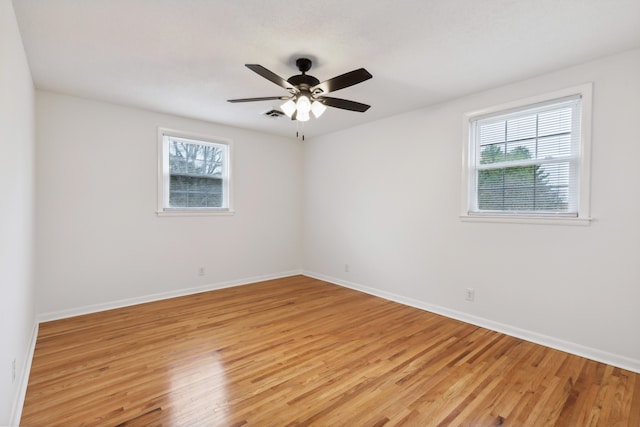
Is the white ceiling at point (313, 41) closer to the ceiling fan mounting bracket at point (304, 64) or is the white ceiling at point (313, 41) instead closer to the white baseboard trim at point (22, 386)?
the ceiling fan mounting bracket at point (304, 64)

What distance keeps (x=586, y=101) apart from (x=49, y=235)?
551 cm

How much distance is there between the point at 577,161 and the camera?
279cm

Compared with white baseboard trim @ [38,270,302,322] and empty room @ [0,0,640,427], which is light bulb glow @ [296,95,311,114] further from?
white baseboard trim @ [38,270,302,322]

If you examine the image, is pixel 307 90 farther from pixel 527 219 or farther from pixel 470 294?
pixel 470 294

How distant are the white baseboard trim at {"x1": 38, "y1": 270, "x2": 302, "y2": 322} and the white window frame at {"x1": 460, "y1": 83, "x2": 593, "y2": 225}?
337cm

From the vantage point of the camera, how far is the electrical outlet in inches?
136

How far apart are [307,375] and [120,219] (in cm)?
309

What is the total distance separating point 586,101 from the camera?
2.69 meters

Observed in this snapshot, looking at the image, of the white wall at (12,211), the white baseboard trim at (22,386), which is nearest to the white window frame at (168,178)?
the white wall at (12,211)

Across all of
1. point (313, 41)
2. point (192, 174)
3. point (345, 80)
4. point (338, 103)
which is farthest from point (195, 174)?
point (345, 80)

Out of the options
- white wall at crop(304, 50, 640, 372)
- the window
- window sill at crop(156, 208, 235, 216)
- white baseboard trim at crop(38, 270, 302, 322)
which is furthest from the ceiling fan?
white baseboard trim at crop(38, 270, 302, 322)

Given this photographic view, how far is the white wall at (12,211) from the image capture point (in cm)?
162

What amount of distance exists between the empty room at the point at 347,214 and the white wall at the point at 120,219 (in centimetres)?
2

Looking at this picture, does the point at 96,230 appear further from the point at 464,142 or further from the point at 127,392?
the point at 464,142
